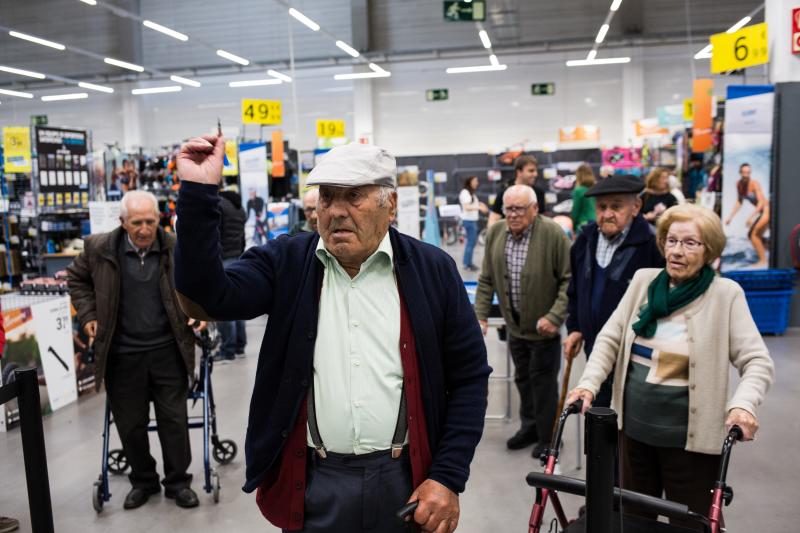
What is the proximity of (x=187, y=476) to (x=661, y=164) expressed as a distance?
11.9m

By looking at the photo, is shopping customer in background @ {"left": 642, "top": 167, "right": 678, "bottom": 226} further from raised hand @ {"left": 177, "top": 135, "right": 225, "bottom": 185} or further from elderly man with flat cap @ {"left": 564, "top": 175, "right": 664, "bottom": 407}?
raised hand @ {"left": 177, "top": 135, "right": 225, "bottom": 185}

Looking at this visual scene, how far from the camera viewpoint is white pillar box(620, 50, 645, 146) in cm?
1856

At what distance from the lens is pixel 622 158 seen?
1563 centimetres

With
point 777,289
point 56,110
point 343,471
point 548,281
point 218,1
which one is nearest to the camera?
point 343,471

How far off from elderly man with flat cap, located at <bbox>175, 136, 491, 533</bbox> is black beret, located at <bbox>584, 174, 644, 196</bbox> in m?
1.71

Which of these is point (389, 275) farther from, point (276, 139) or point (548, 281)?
point (276, 139)

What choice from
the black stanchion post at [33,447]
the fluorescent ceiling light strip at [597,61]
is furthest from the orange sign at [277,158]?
the fluorescent ceiling light strip at [597,61]

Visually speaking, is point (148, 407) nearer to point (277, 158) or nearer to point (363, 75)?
point (277, 158)

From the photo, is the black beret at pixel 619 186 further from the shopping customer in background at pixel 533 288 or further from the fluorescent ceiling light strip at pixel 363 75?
the fluorescent ceiling light strip at pixel 363 75

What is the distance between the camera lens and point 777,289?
24.6 ft

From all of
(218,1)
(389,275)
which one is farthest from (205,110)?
(389,275)

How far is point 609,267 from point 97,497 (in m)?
2.98

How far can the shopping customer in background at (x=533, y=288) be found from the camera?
13.6ft

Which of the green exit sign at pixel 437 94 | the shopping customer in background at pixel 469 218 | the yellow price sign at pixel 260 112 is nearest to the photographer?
the yellow price sign at pixel 260 112
